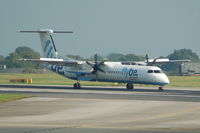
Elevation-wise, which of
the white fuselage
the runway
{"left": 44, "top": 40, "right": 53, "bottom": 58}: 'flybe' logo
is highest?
{"left": 44, "top": 40, "right": 53, "bottom": 58}: 'flybe' logo

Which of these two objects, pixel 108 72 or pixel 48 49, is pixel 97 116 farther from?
pixel 48 49

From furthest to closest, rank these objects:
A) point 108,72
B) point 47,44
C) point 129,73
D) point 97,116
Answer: point 47,44, point 108,72, point 129,73, point 97,116

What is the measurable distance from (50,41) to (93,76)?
1011cm

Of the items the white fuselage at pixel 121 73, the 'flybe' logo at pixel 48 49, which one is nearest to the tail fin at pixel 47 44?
the 'flybe' logo at pixel 48 49

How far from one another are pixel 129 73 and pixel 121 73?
1185 millimetres

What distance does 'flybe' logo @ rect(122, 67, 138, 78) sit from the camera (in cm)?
6844

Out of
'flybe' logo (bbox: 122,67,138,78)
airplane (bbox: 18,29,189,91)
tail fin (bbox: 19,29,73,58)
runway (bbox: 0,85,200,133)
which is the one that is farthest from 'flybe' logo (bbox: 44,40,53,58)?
runway (bbox: 0,85,200,133)

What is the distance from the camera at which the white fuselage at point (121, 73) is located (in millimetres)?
67625

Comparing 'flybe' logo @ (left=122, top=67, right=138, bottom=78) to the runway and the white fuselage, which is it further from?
the runway

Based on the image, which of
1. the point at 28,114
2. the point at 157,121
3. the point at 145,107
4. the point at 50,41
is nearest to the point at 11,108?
the point at 28,114

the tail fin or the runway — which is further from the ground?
the tail fin

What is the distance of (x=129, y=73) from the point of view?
226 ft

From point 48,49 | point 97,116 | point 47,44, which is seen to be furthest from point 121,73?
point 97,116

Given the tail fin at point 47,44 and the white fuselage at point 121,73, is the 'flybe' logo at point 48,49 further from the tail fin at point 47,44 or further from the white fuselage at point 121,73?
the white fuselage at point 121,73
